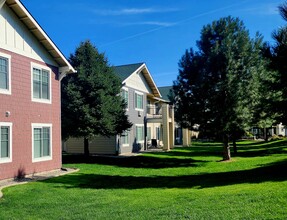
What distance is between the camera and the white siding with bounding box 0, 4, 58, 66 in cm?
1378

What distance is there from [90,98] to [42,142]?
6.31 metres

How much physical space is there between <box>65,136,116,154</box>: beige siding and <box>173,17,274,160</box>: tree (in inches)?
324

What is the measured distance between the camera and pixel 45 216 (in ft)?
26.5

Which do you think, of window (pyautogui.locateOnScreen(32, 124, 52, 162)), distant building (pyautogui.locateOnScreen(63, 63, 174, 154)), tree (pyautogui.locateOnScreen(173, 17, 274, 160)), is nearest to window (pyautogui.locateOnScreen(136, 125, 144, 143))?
distant building (pyautogui.locateOnScreen(63, 63, 174, 154))

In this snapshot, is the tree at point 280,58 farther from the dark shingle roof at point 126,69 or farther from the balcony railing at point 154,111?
the balcony railing at point 154,111

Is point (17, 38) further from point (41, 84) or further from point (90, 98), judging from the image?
point (90, 98)

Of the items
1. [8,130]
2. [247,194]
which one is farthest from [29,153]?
[247,194]

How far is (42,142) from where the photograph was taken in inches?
632

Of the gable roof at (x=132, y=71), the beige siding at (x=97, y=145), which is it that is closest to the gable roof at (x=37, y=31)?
the beige siding at (x=97, y=145)

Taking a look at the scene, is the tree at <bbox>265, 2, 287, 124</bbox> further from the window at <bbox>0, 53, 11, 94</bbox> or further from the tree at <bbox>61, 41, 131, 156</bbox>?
the tree at <bbox>61, 41, 131, 156</bbox>

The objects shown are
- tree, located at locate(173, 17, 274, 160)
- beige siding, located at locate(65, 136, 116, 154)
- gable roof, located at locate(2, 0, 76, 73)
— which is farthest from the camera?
beige siding, located at locate(65, 136, 116, 154)

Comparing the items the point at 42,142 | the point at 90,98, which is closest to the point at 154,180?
the point at 42,142

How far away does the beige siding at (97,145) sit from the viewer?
27344 mm

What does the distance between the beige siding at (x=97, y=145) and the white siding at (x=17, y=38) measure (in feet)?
40.6
